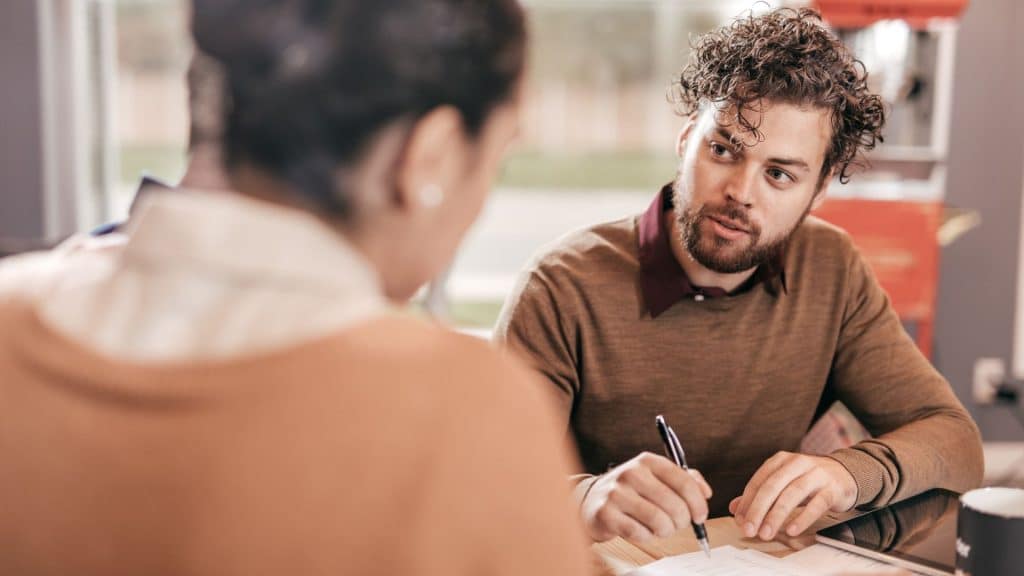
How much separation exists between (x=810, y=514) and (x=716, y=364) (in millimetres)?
383

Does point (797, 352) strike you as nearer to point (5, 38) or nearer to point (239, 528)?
point (239, 528)

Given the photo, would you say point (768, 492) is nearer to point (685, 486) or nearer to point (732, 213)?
point (685, 486)

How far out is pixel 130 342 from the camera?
1.76 ft

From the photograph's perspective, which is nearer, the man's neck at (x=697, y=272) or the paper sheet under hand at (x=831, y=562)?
the paper sheet under hand at (x=831, y=562)

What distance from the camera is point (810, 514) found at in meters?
1.20

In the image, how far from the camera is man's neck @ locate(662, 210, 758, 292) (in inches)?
61.7

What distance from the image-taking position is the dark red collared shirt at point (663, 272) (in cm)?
154

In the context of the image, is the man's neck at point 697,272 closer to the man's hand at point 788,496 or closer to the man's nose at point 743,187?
the man's nose at point 743,187

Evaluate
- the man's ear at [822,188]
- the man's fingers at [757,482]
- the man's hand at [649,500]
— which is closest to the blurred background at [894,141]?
the man's ear at [822,188]

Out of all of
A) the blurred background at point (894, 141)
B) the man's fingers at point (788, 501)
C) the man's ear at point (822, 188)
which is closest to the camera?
the man's fingers at point (788, 501)

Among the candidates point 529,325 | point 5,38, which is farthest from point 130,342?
point 5,38

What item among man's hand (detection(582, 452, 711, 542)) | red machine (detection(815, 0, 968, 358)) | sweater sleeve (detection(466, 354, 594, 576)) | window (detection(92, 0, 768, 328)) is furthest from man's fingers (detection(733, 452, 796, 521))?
red machine (detection(815, 0, 968, 358))

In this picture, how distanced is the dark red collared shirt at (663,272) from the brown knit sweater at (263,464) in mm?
1010

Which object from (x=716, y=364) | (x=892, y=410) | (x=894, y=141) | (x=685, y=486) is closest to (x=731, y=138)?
(x=716, y=364)
